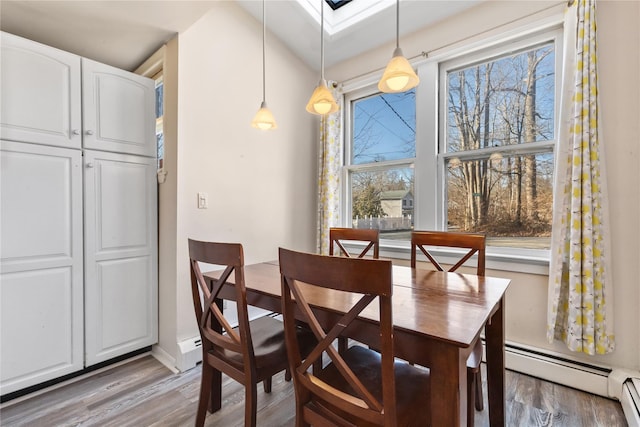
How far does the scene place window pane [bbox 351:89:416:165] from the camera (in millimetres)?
2564

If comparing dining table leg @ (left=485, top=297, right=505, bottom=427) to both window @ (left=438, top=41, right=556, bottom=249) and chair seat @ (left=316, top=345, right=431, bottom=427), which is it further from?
window @ (left=438, top=41, right=556, bottom=249)

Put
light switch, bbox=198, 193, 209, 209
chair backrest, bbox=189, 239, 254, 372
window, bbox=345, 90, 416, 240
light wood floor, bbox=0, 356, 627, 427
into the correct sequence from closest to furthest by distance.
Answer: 1. chair backrest, bbox=189, 239, 254, 372
2. light wood floor, bbox=0, 356, 627, 427
3. light switch, bbox=198, 193, 209, 209
4. window, bbox=345, 90, 416, 240

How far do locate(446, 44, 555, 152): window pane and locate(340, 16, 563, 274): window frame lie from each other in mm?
61

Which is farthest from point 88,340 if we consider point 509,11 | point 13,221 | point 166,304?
point 509,11

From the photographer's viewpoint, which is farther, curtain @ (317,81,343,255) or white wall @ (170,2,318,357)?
curtain @ (317,81,343,255)

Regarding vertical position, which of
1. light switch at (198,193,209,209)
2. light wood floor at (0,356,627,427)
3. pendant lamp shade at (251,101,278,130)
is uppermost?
pendant lamp shade at (251,101,278,130)

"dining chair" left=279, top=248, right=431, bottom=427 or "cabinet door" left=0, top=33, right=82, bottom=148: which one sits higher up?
"cabinet door" left=0, top=33, right=82, bottom=148

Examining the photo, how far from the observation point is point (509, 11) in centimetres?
199

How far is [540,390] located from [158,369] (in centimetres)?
242

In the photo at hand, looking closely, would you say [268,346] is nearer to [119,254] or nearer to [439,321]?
[439,321]

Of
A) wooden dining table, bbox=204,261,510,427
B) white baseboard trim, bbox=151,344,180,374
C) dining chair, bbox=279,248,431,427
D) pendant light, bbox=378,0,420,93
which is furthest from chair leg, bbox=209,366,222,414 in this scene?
pendant light, bbox=378,0,420,93

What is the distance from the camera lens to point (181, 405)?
1.61 m

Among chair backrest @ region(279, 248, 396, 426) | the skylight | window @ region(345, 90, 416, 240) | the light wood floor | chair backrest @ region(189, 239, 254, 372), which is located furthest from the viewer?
window @ region(345, 90, 416, 240)

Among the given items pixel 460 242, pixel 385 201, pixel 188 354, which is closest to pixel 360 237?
pixel 460 242
